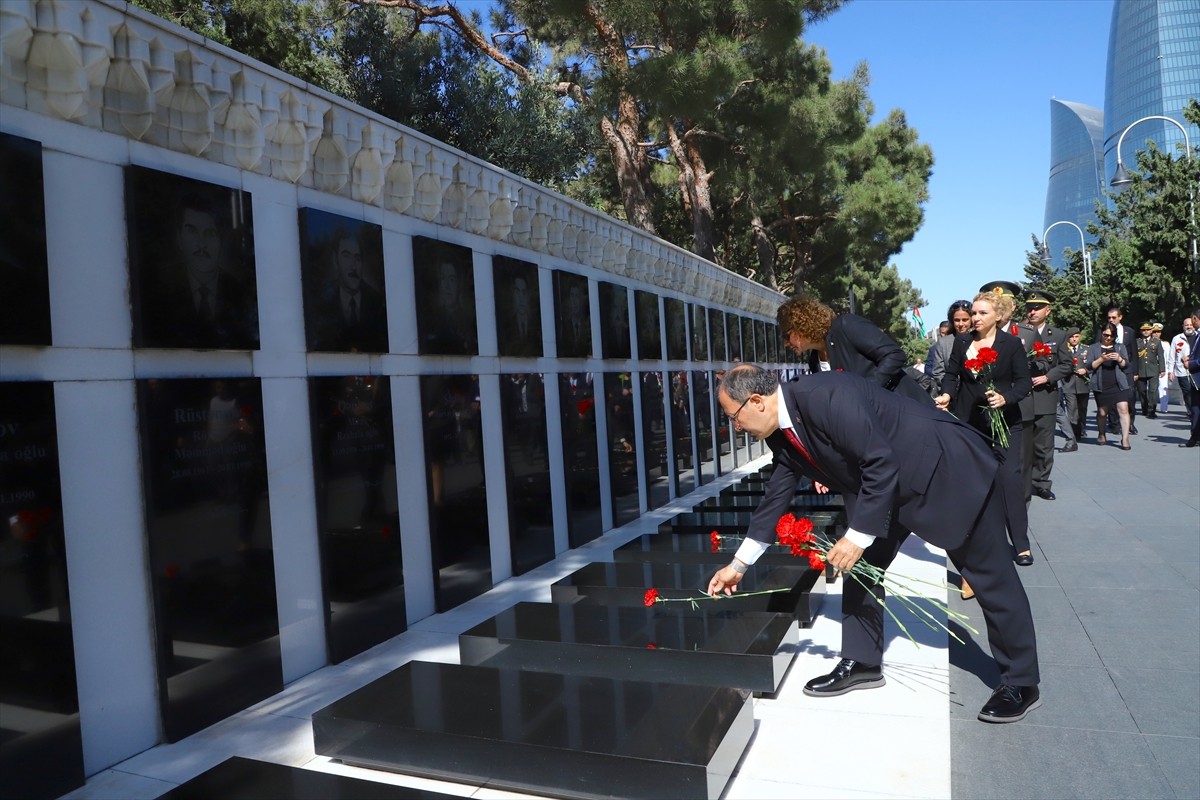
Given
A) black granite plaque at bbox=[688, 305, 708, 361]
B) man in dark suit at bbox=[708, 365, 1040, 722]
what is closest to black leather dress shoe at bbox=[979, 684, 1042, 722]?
man in dark suit at bbox=[708, 365, 1040, 722]

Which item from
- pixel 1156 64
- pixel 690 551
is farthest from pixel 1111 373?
pixel 1156 64

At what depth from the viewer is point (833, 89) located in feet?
70.2

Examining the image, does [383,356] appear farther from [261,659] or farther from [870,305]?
[870,305]

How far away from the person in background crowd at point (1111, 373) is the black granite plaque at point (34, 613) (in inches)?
557

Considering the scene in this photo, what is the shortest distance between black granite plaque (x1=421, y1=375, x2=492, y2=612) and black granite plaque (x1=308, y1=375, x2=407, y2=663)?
17.6 inches

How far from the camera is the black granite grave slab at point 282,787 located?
115 inches

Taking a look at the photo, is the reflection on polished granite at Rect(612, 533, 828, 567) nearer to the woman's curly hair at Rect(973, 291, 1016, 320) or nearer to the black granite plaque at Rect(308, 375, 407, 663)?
the black granite plaque at Rect(308, 375, 407, 663)

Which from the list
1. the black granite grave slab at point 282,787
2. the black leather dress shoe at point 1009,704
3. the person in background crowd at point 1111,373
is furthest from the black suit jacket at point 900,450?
the person in background crowd at point 1111,373

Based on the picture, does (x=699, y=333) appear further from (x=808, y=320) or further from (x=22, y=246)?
(x=22, y=246)

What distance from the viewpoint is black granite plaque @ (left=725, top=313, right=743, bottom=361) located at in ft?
48.6

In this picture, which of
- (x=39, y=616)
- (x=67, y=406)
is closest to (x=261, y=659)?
(x=39, y=616)

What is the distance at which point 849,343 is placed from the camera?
17.3 feet

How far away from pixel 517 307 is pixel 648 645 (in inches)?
145

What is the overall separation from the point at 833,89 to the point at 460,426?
59.2 feet
